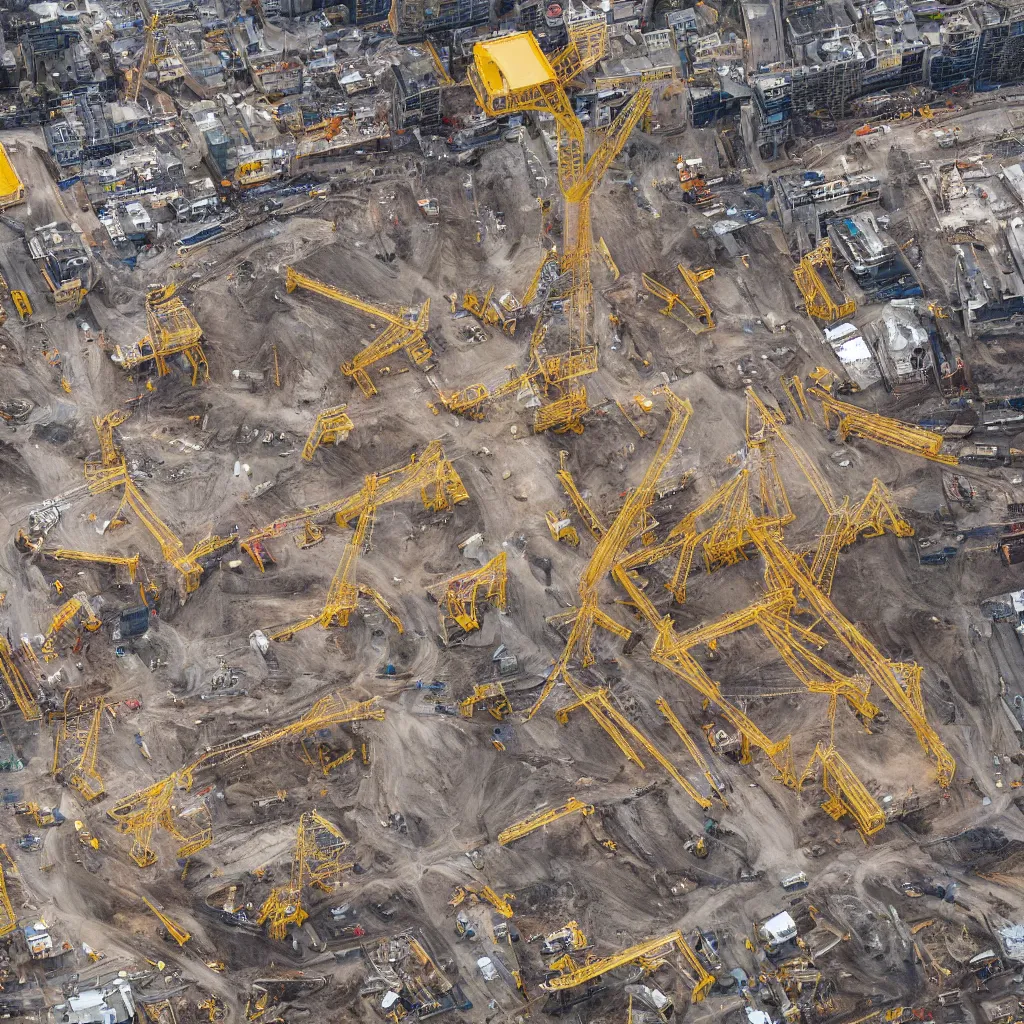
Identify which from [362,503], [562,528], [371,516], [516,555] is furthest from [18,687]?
[562,528]

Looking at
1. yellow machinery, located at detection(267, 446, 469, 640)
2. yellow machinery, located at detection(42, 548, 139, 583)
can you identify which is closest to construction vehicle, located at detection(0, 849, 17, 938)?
yellow machinery, located at detection(42, 548, 139, 583)

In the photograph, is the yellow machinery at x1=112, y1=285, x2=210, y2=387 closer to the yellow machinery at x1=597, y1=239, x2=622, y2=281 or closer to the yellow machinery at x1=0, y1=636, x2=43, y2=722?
the yellow machinery at x1=0, y1=636, x2=43, y2=722

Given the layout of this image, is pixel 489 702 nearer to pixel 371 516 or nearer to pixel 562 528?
pixel 562 528

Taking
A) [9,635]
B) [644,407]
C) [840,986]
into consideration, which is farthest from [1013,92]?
[9,635]

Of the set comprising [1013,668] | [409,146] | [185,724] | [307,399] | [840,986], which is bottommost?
[840,986]

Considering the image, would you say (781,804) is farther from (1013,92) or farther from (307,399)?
(1013,92)
